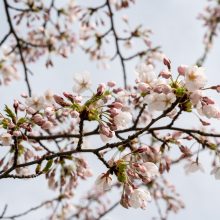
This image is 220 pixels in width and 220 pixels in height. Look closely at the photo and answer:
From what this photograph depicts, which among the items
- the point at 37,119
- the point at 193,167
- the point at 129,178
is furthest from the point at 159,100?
the point at 193,167

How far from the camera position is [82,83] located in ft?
13.1

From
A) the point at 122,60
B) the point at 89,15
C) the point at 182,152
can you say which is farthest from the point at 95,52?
the point at 182,152

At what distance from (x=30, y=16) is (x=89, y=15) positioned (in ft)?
3.78

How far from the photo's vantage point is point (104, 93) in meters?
3.30

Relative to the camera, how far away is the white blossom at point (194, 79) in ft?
9.45

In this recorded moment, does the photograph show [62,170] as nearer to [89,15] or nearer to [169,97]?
[169,97]

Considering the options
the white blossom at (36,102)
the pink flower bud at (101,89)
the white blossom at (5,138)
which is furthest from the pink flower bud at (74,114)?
the white blossom at (36,102)

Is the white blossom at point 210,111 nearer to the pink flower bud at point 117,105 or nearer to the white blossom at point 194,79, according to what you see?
the white blossom at point 194,79

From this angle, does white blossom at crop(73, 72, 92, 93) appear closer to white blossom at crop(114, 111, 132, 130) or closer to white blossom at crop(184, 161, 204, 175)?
white blossom at crop(114, 111, 132, 130)

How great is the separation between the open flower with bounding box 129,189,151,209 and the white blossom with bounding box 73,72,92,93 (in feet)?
4.11

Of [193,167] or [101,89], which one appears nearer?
[101,89]

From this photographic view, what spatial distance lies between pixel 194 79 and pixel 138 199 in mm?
946

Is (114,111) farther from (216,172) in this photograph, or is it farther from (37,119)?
(216,172)

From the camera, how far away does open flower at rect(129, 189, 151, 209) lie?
3061mm
